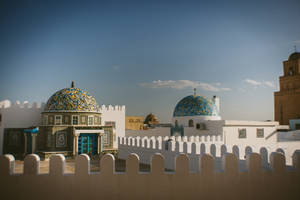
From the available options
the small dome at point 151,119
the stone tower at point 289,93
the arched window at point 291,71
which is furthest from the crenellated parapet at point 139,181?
the arched window at point 291,71

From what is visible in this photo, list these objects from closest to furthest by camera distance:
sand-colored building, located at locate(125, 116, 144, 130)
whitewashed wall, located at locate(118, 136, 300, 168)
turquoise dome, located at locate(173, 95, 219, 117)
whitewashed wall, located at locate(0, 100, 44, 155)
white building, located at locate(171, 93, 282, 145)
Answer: whitewashed wall, located at locate(118, 136, 300, 168)
whitewashed wall, located at locate(0, 100, 44, 155)
white building, located at locate(171, 93, 282, 145)
turquoise dome, located at locate(173, 95, 219, 117)
sand-colored building, located at locate(125, 116, 144, 130)

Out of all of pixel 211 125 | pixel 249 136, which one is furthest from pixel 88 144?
pixel 249 136

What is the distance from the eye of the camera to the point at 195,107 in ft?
75.4

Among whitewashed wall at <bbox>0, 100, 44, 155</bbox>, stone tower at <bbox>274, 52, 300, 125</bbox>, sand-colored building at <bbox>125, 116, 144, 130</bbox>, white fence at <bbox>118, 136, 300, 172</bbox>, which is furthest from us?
stone tower at <bbox>274, 52, 300, 125</bbox>

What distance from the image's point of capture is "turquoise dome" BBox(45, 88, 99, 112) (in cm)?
1487

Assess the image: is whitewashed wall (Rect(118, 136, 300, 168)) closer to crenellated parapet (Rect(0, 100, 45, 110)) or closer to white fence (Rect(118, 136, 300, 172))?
white fence (Rect(118, 136, 300, 172))

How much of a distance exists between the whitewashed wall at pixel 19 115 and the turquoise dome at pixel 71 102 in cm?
238

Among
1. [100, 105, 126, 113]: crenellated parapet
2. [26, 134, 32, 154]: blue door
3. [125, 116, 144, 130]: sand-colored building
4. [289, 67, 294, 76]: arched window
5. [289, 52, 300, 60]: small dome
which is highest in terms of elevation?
[289, 52, 300, 60]: small dome

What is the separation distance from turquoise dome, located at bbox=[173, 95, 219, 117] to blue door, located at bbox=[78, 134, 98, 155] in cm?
1041

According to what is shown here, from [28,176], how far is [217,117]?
20.7 meters

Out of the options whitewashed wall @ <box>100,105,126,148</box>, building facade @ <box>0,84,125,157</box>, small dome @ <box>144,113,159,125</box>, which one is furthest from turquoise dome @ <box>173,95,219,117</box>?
small dome @ <box>144,113,159,125</box>

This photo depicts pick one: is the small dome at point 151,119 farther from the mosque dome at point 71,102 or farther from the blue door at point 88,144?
the blue door at point 88,144

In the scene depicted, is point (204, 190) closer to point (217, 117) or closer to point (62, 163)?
point (62, 163)

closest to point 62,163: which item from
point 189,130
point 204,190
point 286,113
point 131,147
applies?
point 204,190
